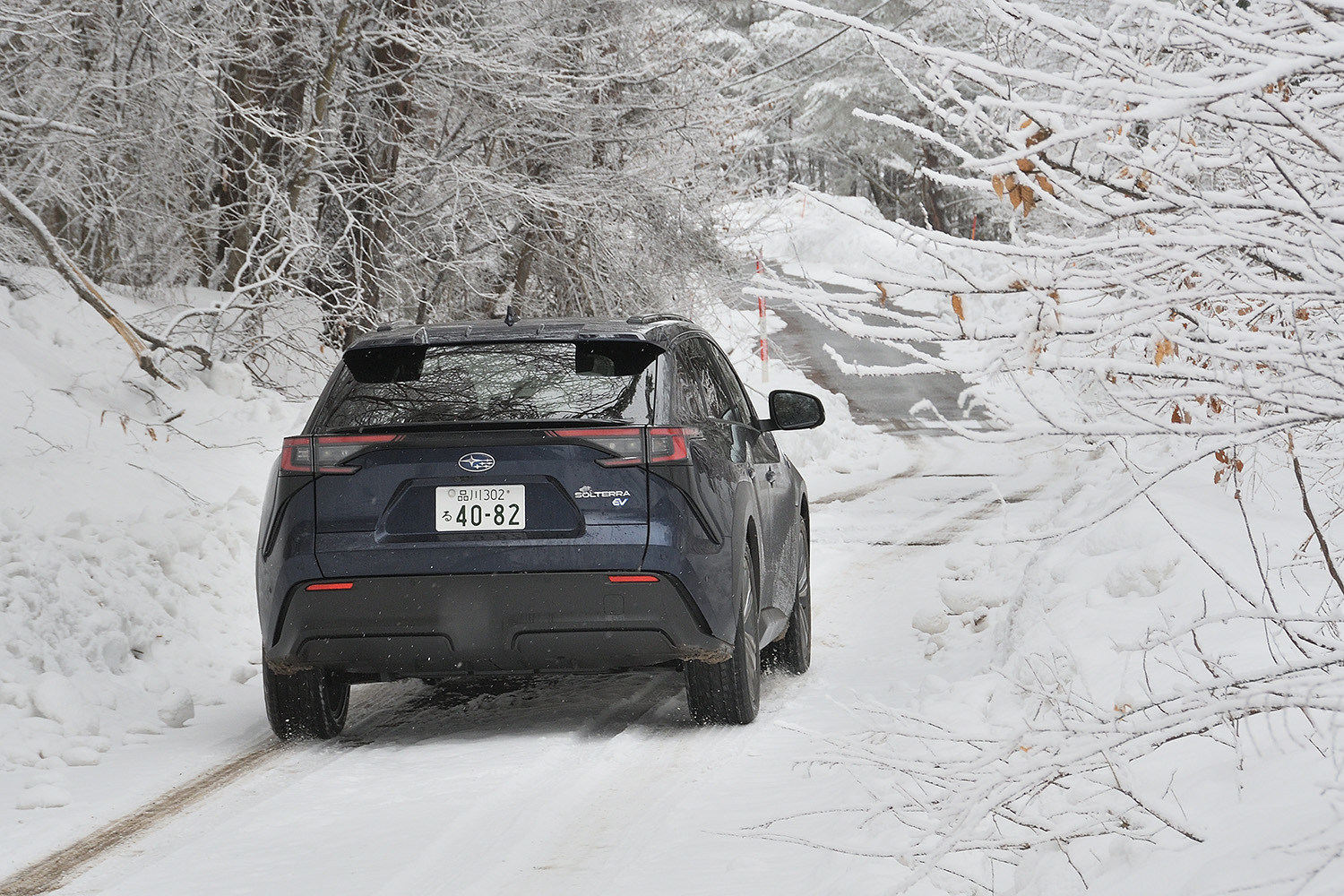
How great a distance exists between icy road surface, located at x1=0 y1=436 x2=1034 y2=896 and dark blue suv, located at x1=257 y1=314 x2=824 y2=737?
1.27 feet

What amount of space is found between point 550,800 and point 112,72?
9421 mm

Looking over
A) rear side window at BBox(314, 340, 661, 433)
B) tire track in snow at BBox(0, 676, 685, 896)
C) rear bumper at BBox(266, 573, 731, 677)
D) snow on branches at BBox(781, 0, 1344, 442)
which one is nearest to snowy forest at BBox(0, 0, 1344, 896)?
snow on branches at BBox(781, 0, 1344, 442)

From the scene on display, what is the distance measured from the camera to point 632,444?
554 cm

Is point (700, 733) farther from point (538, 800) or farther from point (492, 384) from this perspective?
point (492, 384)

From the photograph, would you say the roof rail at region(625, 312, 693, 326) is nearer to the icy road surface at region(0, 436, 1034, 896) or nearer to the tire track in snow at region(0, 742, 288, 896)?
the icy road surface at region(0, 436, 1034, 896)

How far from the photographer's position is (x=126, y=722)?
247 inches

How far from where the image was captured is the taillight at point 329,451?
5582 mm

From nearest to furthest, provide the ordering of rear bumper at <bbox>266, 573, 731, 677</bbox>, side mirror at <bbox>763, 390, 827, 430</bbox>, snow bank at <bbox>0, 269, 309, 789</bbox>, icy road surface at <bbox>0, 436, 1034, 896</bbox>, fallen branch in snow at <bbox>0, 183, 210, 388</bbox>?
1. icy road surface at <bbox>0, 436, 1034, 896</bbox>
2. rear bumper at <bbox>266, 573, 731, 677</bbox>
3. snow bank at <bbox>0, 269, 309, 789</bbox>
4. side mirror at <bbox>763, 390, 827, 430</bbox>
5. fallen branch in snow at <bbox>0, 183, 210, 388</bbox>

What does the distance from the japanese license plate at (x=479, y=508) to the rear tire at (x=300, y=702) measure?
90 cm

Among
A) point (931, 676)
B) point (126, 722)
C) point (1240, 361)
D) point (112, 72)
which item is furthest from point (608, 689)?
point (112, 72)

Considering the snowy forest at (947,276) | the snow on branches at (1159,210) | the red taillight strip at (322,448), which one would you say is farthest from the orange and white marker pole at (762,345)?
the snow on branches at (1159,210)

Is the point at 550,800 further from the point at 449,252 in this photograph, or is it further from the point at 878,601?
the point at 449,252

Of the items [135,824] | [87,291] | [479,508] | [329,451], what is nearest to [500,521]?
[479,508]

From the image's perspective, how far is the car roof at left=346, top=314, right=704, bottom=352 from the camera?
583cm
